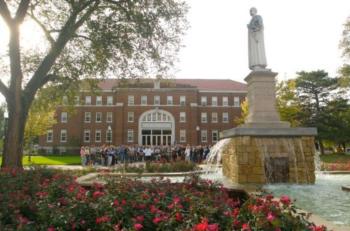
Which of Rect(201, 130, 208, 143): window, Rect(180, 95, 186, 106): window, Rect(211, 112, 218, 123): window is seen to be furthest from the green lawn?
Rect(211, 112, 218, 123): window

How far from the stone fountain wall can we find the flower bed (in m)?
5.22

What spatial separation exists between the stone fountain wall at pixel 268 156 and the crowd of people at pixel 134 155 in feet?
53.8

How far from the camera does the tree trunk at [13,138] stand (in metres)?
14.7

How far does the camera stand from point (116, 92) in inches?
2584

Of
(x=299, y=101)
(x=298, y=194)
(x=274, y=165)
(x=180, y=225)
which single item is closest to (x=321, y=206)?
(x=298, y=194)

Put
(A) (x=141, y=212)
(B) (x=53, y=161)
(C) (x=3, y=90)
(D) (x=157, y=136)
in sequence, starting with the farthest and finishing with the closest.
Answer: (D) (x=157, y=136) → (B) (x=53, y=161) → (C) (x=3, y=90) → (A) (x=141, y=212)

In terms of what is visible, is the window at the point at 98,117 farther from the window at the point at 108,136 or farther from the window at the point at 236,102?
the window at the point at 236,102

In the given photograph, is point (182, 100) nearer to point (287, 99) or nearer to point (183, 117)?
point (183, 117)

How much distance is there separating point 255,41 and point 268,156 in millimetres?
4653

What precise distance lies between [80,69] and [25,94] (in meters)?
4.76

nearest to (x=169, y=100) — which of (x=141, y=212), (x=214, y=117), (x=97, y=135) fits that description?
(x=214, y=117)

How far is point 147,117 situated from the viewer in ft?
213

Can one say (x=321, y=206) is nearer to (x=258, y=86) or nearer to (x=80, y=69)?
(x=258, y=86)

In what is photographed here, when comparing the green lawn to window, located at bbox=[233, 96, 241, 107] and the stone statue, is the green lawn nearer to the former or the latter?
the stone statue
